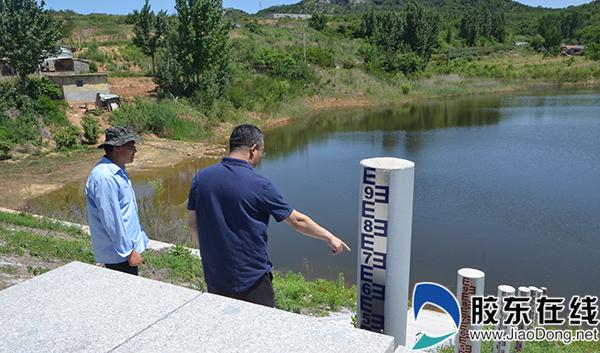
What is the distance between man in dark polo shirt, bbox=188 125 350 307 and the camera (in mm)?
2621

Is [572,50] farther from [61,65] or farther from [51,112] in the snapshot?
[51,112]

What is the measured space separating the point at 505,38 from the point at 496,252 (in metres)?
65.7

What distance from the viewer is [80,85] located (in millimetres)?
21000

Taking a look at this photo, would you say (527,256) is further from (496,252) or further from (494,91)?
(494,91)

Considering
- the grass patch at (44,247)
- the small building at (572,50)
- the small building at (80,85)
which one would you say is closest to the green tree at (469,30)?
the small building at (572,50)

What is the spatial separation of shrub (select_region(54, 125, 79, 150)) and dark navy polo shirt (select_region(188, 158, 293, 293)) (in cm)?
1647

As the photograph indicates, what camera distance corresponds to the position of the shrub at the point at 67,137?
17.4 meters

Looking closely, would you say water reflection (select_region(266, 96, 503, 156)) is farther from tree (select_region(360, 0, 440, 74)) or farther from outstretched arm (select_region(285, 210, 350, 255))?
outstretched arm (select_region(285, 210, 350, 255))

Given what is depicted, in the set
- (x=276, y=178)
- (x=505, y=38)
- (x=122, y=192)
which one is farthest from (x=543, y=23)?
(x=122, y=192)

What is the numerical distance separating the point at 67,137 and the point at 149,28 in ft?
40.0

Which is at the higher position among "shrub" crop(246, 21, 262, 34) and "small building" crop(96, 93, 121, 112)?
"shrub" crop(246, 21, 262, 34)

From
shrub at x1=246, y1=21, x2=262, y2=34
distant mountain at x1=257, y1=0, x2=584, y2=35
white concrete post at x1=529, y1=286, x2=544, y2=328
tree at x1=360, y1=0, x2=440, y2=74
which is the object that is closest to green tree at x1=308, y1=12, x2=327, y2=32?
distant mountain at x1=257, y1=0, x2=584, y2=35

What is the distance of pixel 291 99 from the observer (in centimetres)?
3008

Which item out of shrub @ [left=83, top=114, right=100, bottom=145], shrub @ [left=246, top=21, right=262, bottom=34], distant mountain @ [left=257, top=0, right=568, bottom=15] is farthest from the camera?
distant mountain @ [left=257, top=0, right=568, bottom=15]
